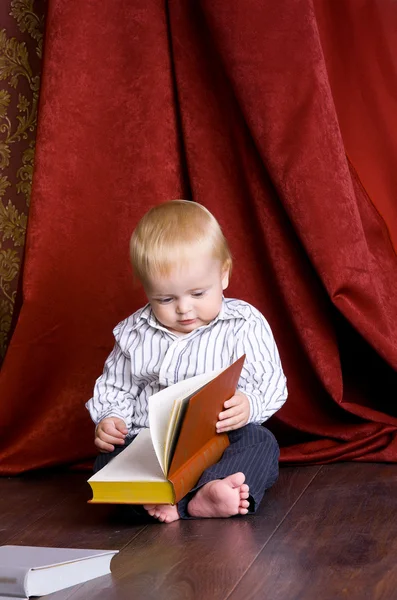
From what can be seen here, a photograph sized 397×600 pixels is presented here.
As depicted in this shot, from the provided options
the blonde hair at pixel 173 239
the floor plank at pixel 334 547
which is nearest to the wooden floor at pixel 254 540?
the floor plank at pixel 334 547

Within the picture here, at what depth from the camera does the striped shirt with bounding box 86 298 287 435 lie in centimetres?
178

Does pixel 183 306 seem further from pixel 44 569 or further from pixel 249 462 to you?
pixel 44 569

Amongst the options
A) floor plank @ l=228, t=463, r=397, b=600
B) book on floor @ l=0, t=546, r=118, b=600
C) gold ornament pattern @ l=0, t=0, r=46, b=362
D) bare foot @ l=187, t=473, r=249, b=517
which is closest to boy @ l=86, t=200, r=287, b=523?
bare foot @ l=187, t=473, r=249, b=517

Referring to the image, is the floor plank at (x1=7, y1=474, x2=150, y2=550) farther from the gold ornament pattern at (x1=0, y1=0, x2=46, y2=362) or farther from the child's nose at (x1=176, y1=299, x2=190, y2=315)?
the gold ornament pattern at (x1=0, y1=0, x2=46, y2=362)

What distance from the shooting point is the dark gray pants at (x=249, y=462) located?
1.61 meters

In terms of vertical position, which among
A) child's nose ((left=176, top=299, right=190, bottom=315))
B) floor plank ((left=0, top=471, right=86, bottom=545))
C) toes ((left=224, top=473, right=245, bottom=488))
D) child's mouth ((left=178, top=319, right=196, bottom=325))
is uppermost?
child's nose ((left=176, top=299, right=190, bottom=315))

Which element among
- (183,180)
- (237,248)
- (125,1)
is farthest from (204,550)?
(125,1)

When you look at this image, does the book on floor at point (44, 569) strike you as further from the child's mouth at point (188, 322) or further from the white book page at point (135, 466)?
the child's mouth at point (188, 322)

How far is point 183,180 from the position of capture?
84.7 inches

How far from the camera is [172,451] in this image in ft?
4.89

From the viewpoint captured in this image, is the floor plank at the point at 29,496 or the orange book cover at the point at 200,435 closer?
the orange book cover at the point at 200,435

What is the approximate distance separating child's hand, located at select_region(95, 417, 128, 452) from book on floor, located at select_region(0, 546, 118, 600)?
0.34 metres

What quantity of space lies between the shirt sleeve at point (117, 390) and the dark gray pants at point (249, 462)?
0.31 ft

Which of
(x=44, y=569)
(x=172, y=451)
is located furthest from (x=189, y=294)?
(x=44, y=569)
